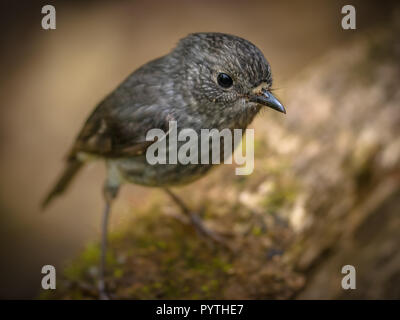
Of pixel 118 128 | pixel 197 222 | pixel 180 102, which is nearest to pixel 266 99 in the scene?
pixel 180 102

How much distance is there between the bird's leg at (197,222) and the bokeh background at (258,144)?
0.52ft

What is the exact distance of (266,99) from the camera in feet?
8.41

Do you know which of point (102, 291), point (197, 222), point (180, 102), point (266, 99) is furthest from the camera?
point (197, 222)

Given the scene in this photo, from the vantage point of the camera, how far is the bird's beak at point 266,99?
2555 millimetres

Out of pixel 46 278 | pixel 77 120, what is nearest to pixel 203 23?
pixel 77 120

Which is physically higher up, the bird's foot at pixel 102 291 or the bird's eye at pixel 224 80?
the bird's eye at pixel 224 80

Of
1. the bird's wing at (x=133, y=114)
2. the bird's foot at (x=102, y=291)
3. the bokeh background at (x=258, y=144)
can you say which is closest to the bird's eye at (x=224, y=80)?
the bird's wing at (x=133, y=114)

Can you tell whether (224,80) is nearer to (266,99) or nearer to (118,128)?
(266,99)

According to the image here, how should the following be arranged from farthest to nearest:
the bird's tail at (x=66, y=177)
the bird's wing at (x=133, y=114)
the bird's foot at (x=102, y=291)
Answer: the bird's tail at (x=66, y=177) < the bird's foot at (x=102, y=291) < the bird's wing at (x=133, y=114)

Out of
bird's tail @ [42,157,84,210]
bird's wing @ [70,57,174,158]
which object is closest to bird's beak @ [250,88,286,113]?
bird's wing @ [70,57,174,158]

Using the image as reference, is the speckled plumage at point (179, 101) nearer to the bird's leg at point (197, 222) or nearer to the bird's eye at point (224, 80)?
the bird's eye at point (224, 80)

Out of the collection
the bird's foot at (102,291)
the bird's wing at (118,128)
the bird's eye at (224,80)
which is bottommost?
the bird's foot at (102,291)

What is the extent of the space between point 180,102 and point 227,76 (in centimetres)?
36

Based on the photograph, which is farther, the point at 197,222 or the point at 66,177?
the point at 66,177
